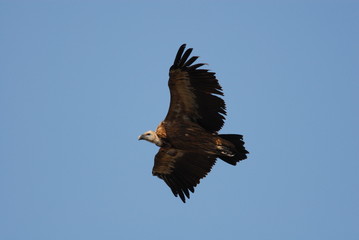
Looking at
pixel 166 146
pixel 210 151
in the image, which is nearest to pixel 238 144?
pixel 210 151

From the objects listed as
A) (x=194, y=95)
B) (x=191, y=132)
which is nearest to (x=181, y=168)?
(x=191, y=132)

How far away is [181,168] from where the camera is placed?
16.6 m

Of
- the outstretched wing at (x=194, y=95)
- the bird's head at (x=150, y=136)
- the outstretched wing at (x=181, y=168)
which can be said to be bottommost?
the outstretched wing at (x=181, y=168)

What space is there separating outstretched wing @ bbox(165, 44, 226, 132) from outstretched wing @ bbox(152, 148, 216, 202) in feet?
2.72

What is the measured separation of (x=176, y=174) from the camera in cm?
1667

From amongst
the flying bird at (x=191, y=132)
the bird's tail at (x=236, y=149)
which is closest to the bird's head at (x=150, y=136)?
the flying bird at (x=191, y=132)

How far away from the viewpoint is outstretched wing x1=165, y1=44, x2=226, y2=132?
1547cm

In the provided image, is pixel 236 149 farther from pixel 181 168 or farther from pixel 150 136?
pixel 150 136

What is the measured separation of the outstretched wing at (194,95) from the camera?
15.5m

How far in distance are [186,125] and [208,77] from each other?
138 centimetres

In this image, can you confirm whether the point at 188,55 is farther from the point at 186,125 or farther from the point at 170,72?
the point at 186,125

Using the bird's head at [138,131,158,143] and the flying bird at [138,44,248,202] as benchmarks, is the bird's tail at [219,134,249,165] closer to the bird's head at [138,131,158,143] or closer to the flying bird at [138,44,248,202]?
the flying bird at [138,44,248,202]

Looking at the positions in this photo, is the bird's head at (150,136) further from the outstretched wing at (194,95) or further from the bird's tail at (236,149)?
the bird's tail at (236,149)

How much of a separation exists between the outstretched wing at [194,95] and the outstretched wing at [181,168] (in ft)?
2.72
